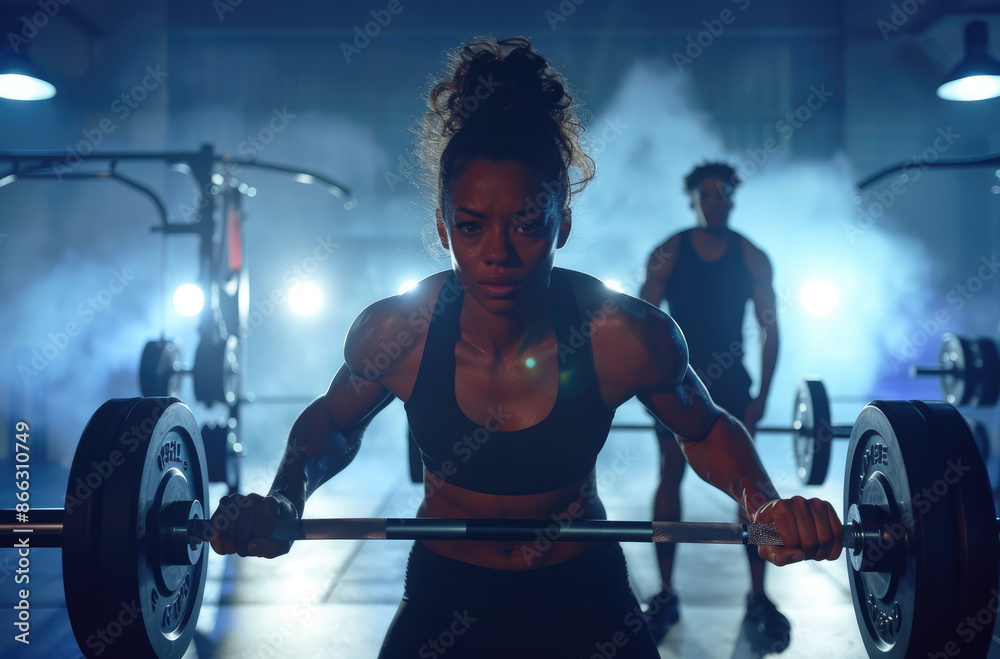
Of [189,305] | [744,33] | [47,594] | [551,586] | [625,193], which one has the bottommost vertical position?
[47,594]

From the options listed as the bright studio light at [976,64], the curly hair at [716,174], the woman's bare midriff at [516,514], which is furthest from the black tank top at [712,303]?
→ the bright studio light at [976,64]

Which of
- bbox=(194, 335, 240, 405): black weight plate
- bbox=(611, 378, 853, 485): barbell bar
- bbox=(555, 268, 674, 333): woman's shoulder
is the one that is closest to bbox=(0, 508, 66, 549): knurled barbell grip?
bbox=(555, 268, 674, 333): woman's shoulder

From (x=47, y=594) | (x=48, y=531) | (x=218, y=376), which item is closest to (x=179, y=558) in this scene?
(x=48, y=531)

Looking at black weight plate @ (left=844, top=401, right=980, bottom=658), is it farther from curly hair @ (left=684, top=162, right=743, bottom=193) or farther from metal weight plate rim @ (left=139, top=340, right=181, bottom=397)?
metal weight plate rim @ (left=139, top=340, right=181, bottom=397)

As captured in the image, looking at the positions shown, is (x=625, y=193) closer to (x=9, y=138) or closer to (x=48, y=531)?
(x=9, y=138)

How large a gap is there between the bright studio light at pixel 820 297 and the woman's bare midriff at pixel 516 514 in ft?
19.3

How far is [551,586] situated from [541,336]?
1.38 ft

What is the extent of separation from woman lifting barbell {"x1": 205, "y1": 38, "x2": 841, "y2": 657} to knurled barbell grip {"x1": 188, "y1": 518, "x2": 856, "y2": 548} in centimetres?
2

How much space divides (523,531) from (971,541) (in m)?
0.73

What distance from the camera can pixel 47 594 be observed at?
2.52 m

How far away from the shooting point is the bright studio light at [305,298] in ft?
22.1

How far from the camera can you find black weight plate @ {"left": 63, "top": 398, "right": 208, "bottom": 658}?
3.56ft

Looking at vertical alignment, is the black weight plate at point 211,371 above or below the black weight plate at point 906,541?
above

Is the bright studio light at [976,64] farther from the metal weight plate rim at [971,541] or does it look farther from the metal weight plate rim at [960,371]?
the metal weight plate rim at [971,541]
